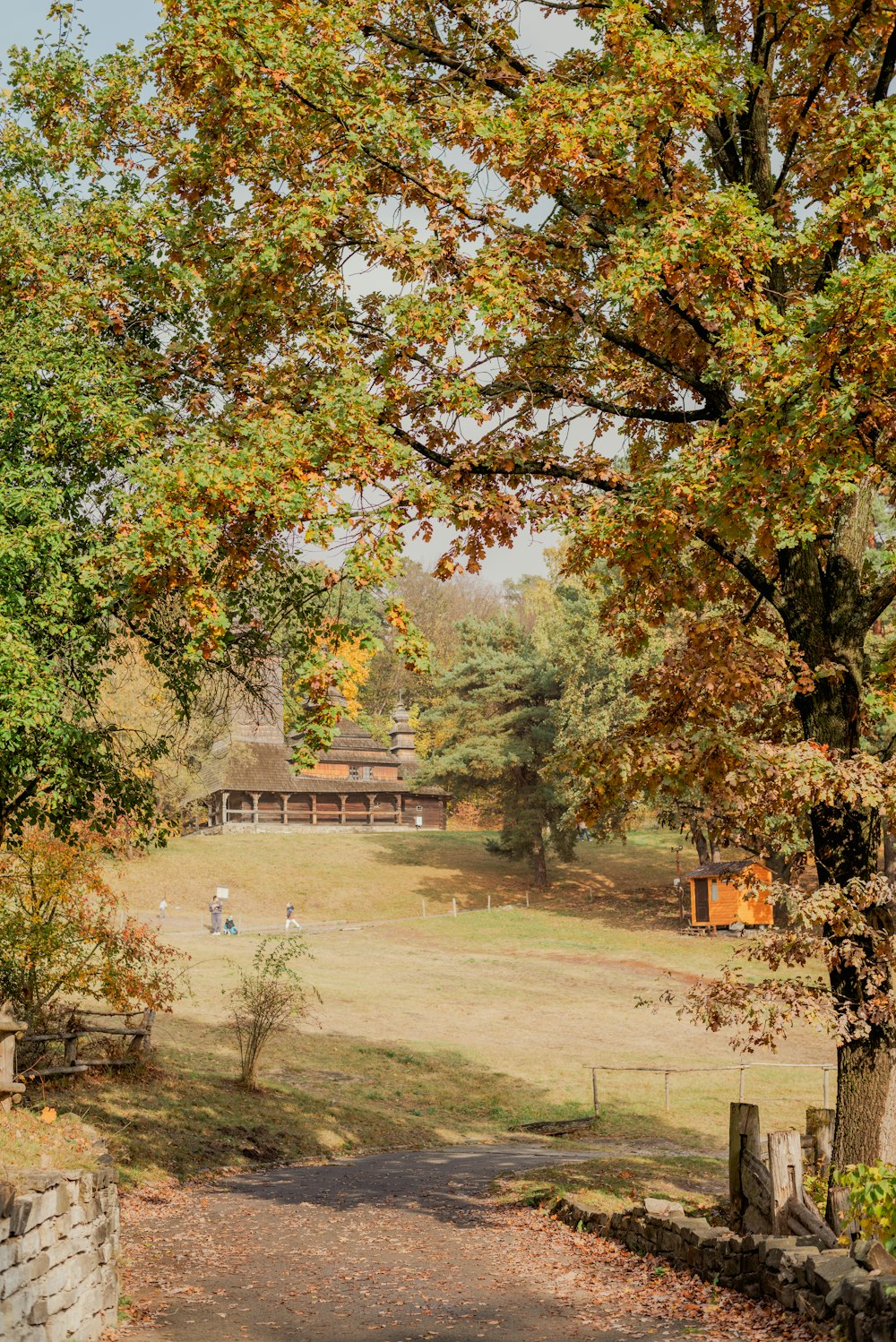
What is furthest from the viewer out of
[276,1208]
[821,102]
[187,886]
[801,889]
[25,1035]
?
[187,886]

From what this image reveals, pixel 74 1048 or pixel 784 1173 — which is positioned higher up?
pixel 784 1173

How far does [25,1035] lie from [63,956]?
3.68ft

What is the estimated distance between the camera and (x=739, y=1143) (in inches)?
376

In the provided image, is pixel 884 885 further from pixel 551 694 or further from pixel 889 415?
pixel 551 694

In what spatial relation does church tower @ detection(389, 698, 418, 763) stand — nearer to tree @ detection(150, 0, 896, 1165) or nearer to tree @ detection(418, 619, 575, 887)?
tree @ detection(418, 619, 575, 887)

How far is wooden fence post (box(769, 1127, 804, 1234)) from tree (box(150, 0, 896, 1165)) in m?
0.91

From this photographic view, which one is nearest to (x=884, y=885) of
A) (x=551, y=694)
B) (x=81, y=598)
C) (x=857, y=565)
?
(x=857, y=565)

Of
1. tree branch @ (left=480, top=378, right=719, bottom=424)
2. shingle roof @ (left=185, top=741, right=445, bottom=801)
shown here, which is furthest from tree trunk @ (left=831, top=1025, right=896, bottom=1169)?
shingle roof @ (left=185, top=741, right=445, bottom=801)

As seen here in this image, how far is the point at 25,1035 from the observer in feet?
52.2

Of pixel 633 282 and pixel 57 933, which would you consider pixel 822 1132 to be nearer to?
pixel 633 282

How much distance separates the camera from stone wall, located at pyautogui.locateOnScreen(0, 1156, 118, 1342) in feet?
22.2

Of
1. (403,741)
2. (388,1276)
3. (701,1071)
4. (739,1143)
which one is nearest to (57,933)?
(388,1276)

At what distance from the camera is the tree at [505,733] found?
50.4 m

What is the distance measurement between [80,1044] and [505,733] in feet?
111
